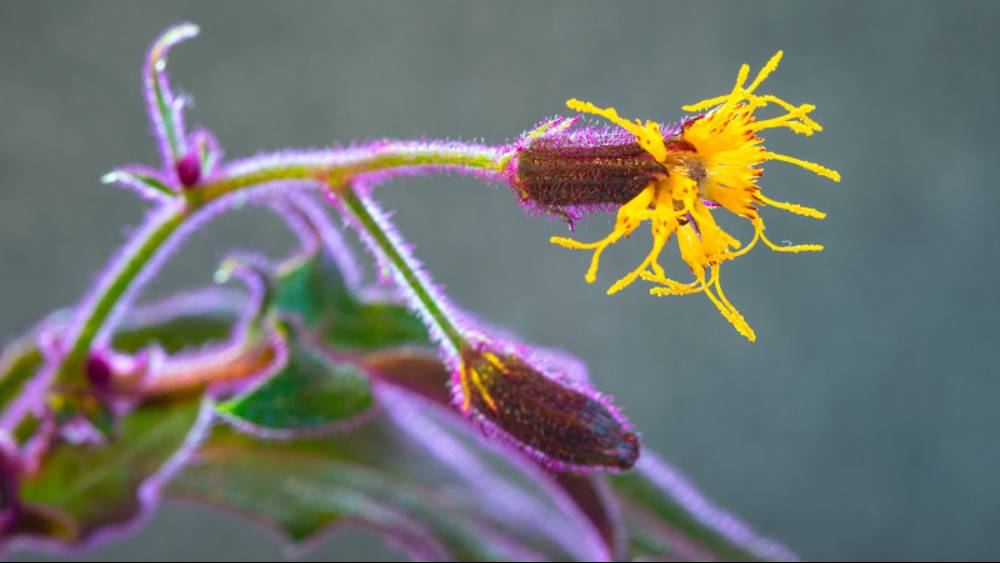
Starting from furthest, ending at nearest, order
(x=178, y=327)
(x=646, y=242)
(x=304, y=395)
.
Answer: (x=646, y=242), (x=178, y=327), (x=304, y=395)

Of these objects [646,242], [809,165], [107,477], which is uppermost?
[646,242]

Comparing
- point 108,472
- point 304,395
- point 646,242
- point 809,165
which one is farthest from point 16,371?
point 646,242

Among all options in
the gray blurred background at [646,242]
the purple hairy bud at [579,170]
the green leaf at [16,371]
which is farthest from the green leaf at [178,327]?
the gray blurred background at [646,242]

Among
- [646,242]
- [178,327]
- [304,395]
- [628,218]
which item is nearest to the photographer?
[628,218]

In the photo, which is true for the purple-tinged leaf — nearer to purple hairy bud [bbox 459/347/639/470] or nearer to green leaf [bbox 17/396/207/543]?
green leaf [bbox 17/396/207/543]

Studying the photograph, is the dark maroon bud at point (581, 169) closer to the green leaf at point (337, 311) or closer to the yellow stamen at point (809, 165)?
the yellow stamen at point (809, 165)

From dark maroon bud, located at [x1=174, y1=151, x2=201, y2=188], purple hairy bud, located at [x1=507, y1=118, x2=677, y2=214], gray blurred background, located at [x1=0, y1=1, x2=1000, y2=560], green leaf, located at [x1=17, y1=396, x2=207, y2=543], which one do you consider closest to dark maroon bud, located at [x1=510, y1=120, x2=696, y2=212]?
purple hairy bud, located at [x1=507, y1=118, x2=677, y2=214]

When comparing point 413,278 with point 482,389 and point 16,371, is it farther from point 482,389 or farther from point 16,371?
point 16,371
